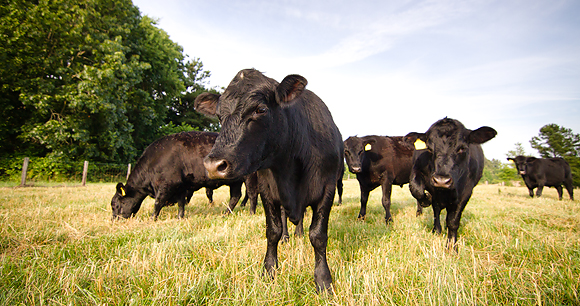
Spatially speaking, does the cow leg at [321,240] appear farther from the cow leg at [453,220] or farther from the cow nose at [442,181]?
the cow leg at [453,220]

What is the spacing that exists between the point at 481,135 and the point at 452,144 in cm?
49

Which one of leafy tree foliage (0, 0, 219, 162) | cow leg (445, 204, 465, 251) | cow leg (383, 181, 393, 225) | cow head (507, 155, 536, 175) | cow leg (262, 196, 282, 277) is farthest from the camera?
leafy tree foliage (0, 0, 219, 162)

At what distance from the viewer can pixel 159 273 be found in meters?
2.18

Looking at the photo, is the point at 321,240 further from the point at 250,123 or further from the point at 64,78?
the point at 64,78

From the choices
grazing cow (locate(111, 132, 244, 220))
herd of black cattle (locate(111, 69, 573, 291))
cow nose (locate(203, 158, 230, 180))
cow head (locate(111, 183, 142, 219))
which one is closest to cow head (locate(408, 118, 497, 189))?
herd of black cattle (locate(111, 69, 573, 291))

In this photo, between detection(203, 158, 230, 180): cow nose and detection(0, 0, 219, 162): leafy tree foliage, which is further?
detection(0, 0, 219, 162): leafy tree foliage

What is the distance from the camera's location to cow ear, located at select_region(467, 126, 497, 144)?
3553mm

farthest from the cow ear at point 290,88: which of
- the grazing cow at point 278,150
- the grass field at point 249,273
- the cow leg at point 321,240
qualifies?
the grass field at point 249,273

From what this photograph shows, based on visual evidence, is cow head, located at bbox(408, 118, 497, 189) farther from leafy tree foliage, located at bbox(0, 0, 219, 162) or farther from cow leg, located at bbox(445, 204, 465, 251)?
leafy tree foliage, located at bbox(0, 0, 219, 162)

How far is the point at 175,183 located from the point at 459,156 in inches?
210

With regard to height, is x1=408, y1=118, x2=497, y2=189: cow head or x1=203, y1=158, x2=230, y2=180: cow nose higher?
x1=408, y1=118, x2=497, y2=189: cow head

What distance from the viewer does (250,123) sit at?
207 cm

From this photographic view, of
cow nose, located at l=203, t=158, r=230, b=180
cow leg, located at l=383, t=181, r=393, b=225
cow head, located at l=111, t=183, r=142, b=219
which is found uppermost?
cow nose, located at l=203, t=158, r=230, b=180

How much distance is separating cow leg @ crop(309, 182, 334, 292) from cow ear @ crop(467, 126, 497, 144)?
97.6 inches
